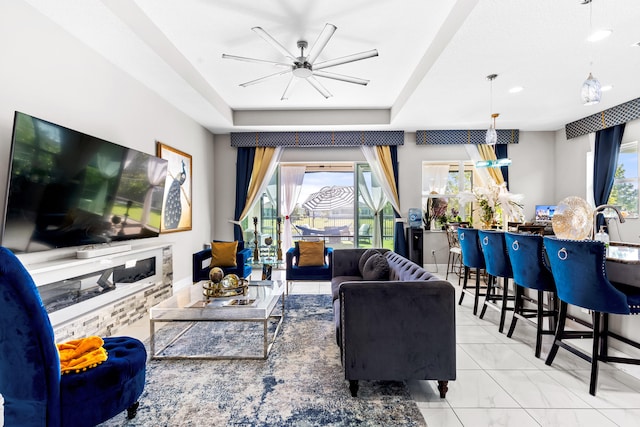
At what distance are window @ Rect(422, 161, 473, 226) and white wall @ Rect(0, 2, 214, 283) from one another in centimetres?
463

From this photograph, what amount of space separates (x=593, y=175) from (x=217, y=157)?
6.66 m

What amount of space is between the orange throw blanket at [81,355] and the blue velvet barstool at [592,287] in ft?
9.55

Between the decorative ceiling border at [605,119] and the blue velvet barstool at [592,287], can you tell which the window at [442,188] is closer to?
the decorative ceiling border at [605,119]

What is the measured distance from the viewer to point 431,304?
1.92m

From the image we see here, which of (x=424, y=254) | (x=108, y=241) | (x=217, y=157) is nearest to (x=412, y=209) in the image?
(x=424, y=254)

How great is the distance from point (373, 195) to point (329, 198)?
98 centimetres

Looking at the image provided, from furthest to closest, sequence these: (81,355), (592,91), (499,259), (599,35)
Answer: (499,259)
(599,35)
(592,91)
(81,355)

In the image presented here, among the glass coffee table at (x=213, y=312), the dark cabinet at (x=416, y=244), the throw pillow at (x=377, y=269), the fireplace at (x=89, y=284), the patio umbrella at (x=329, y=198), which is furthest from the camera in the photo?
the patio umbrella at (x=329, y=198)

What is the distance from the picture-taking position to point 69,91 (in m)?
2.68

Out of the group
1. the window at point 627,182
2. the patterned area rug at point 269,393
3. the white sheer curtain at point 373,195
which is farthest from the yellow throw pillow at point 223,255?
the window at point 627,182

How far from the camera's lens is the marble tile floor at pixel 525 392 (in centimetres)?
180

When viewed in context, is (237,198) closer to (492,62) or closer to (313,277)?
(313,277)

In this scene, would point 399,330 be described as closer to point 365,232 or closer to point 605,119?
point 365,232

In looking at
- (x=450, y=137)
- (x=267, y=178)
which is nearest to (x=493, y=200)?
(x=450, y=137)
